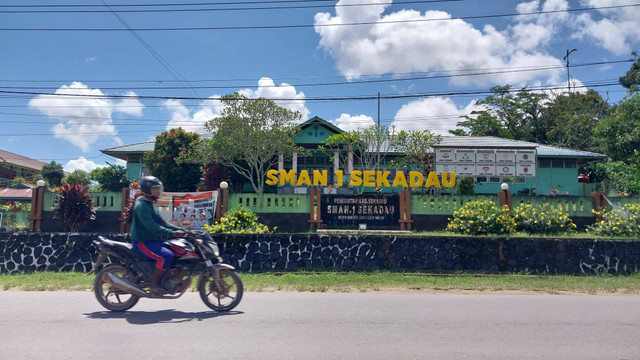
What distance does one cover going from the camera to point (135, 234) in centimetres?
650

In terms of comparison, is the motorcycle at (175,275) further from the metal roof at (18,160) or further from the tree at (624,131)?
the metal roof at (18,160)

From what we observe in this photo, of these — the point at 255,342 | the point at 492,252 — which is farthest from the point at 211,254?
the point at 492,252

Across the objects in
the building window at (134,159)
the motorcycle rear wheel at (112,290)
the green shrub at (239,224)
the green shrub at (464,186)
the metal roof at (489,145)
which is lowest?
the motorcycle rear wheel at (112,290)

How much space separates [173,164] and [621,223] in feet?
71.1

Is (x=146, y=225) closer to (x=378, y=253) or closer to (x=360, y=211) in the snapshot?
(x=378, y=253)

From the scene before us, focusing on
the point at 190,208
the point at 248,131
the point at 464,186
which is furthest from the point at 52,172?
the point at 464,186

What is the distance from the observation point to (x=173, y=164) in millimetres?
25984

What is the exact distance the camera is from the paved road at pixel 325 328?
4.73 meters

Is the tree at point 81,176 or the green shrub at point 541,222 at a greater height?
the tree at point 81,176

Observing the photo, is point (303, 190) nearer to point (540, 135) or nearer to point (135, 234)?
point (135, 234)

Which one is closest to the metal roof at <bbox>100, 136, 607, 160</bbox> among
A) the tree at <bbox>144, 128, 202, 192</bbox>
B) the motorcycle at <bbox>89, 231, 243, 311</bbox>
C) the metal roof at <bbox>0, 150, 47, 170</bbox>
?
the tree at <bbox>144, 128, 202, 192</bbox>

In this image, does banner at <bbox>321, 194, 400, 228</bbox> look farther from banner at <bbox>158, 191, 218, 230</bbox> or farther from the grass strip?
the grass strip

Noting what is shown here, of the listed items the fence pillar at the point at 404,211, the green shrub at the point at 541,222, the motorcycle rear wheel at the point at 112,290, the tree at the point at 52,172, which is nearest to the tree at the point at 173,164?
the fence pillar at the point at 404,211

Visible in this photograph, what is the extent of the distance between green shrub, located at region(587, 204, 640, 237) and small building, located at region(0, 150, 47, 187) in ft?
152
